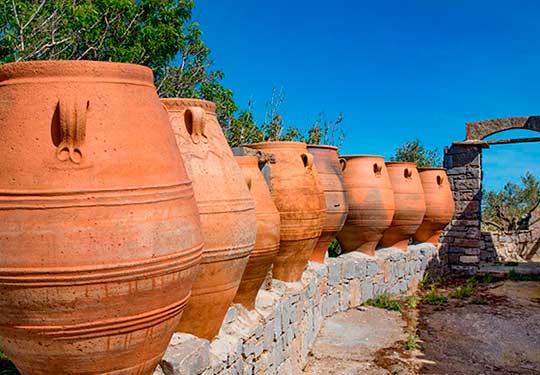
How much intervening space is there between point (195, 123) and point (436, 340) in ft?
13.4

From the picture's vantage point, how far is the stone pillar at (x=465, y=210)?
1052 centimetres

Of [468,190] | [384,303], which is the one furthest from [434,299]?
[468,190]

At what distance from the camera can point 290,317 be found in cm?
445

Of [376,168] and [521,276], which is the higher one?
[376,168]

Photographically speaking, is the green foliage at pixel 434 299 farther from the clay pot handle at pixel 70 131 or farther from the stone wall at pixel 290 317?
the clay pot handle at pixel 70 131

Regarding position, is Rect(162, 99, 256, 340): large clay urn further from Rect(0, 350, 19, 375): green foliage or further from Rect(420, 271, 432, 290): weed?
Rect(420, 271, 432, 290): weed

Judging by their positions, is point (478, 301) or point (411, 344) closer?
point (411, 344)

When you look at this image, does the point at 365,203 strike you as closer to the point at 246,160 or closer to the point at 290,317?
the point at 290,317

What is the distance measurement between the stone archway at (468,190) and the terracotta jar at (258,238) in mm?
7414

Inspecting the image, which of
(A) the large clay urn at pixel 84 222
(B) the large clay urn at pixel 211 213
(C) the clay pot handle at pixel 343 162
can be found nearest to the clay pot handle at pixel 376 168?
(C) the clay pot handle at pixel 343 162

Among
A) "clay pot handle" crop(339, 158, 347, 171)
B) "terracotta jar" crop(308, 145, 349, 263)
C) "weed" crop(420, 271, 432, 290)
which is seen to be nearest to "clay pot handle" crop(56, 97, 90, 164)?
"terracotta jar" crop(308, 145, 349, 263)

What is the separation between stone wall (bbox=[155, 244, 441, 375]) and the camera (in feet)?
9.03

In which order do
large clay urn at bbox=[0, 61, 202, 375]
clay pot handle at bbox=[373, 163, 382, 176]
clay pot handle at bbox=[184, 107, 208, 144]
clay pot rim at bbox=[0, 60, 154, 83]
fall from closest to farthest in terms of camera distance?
large clay urn at bbox=[0, 61, 202, 375] → clay pot rim at bbox=[0, 60, 154, 83] → clay pot handle at bbox=[184, 107, 208, 144] → clay pot handle at bbox=[373, 163, 382, 176]

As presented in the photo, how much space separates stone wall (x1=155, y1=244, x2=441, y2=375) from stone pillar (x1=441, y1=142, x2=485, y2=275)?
6.99 ft
